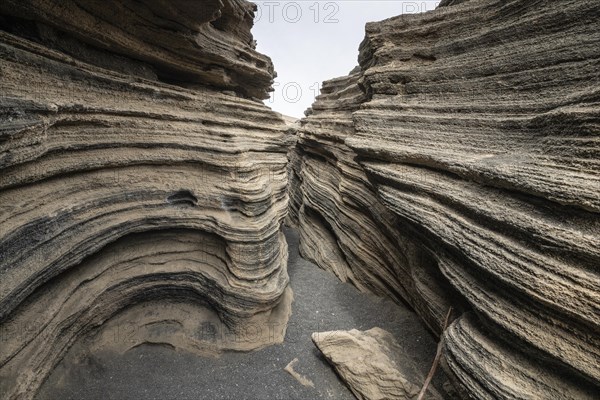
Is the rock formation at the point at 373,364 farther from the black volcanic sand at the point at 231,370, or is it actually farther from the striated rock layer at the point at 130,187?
the striated rock layer at the point at 130,187

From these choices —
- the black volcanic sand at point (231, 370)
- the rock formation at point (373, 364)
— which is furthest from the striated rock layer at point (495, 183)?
the rock formation at point (373, 364)

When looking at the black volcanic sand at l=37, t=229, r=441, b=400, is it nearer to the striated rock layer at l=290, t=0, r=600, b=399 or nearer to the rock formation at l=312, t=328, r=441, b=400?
the rock formation at l=312, t=328, r=441, b=400

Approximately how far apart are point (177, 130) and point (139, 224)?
2.15 metres

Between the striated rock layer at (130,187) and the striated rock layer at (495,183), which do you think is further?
the striated rock layer at (130,187)

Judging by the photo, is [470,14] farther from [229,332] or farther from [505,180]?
[229,332]

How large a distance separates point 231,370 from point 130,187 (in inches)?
175

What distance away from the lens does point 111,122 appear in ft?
16.2

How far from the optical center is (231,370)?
233 inches

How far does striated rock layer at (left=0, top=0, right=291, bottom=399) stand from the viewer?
Result: 12.5ft

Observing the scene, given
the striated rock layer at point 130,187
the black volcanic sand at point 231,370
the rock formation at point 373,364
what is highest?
the striated rock layer at point 130,187

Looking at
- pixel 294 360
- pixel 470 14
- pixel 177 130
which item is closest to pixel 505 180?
pixel 470 14

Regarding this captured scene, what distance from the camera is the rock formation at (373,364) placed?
5.07 metres

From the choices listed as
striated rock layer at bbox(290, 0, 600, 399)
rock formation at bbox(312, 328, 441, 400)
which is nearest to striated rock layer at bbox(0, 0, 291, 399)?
rock formation at bbox(312, 328, 441, 400)

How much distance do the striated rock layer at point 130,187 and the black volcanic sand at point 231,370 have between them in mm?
337
